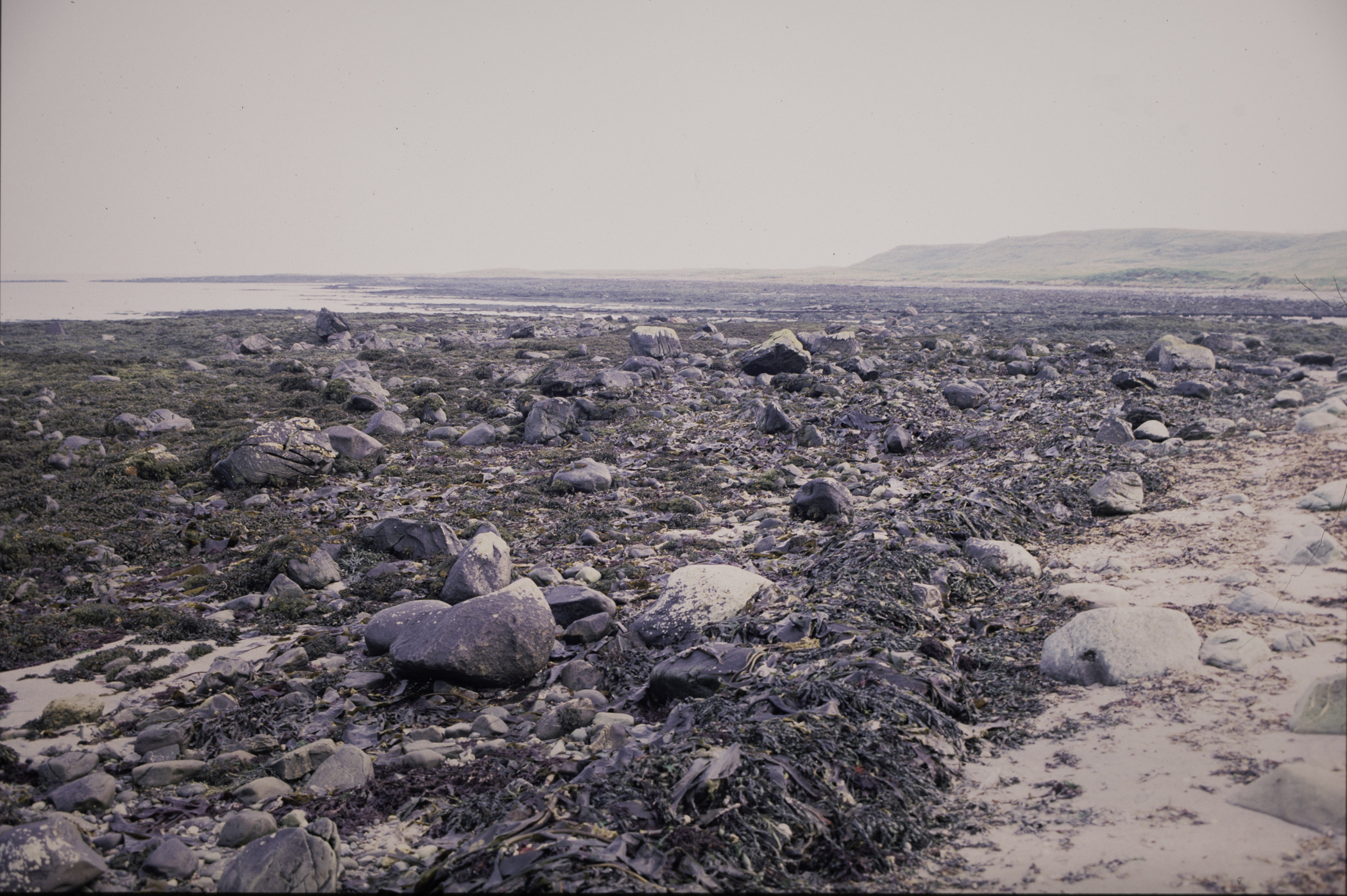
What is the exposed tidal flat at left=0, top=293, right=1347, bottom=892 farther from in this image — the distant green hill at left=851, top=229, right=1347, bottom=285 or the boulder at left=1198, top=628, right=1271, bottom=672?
the distant green hill at left=851, top=229, right=1347, bottom=285

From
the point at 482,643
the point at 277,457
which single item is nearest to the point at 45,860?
the point at 482,643

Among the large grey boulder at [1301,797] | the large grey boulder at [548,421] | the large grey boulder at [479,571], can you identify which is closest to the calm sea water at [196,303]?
the large grey boulder at [548,421]

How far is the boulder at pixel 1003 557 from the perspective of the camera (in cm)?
587

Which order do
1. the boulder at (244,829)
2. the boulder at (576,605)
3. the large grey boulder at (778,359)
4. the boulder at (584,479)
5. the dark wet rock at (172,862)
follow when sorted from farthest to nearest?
the large grey boulder at (778,359) → the boulder at (584,479) → the boulder at (576,605) → the boulder at (244,829) → the dark wet rock at (172,862)

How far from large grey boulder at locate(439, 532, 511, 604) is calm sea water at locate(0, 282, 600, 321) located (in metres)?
41.9

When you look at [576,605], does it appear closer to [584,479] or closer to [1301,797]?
[584,479]

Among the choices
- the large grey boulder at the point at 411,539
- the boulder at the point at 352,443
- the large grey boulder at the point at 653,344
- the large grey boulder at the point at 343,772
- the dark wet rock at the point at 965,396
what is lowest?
the large grey boulder at the point at 343,772

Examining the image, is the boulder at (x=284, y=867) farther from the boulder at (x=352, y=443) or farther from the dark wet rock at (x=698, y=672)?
the boulder at (x=352, y=443)

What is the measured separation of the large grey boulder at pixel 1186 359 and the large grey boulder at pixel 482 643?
15.2 metres

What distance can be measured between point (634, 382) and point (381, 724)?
12036mm

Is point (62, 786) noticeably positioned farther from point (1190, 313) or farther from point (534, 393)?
point (1190, 313)

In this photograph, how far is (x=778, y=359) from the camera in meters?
17.2

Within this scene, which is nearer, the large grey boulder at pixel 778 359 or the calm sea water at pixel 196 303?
the large grey boulder at pixel 778 359

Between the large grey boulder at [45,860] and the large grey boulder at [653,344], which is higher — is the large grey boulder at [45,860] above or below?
below
